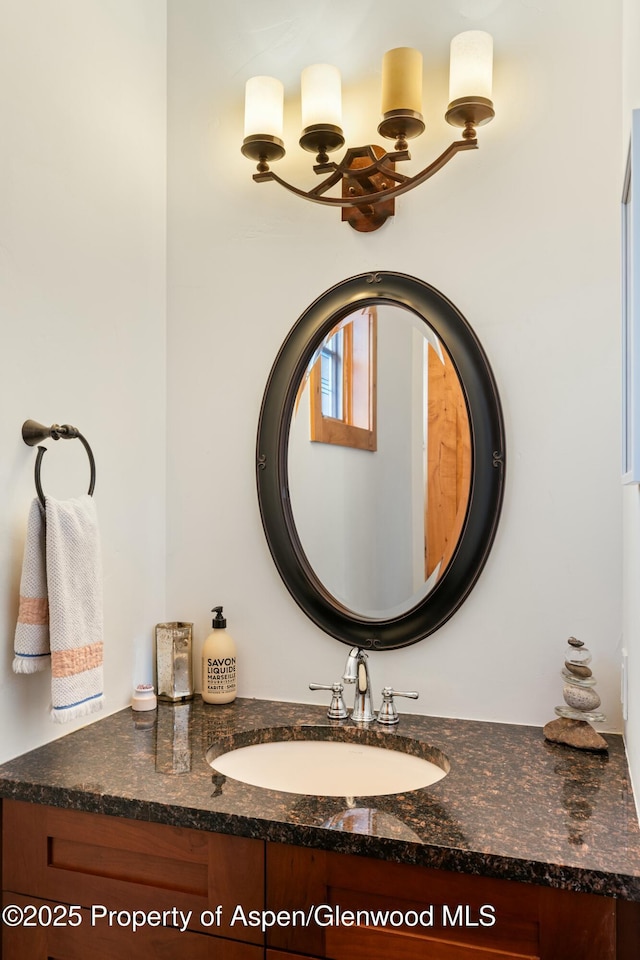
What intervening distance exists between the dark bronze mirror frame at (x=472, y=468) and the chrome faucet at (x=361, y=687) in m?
0.08

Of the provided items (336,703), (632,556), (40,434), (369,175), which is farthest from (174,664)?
(369,175)

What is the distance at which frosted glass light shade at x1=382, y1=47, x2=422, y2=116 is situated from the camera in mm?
1477

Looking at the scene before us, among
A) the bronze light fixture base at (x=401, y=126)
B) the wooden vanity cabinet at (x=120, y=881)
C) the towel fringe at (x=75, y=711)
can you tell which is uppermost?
the bronze light fixture base at (x=401, y=126)

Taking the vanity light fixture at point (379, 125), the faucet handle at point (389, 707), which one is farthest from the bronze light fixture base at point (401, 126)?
the faucet handle at point (389, 707)

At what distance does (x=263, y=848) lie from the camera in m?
1.06

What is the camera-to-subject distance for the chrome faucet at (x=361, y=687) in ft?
4.90

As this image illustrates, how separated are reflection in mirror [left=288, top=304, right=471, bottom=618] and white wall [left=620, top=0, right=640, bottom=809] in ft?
1.09

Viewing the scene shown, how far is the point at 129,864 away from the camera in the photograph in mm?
1143

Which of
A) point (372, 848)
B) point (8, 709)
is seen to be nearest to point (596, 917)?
point (372, 848)

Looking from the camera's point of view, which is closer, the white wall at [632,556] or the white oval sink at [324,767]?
the white wall at [632,556]

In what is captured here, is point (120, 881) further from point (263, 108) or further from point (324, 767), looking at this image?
point (263, 108)

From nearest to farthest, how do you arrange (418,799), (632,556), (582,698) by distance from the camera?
(418,799) → (632,556) → (582,698)

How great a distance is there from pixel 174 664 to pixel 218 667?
112 millimetres

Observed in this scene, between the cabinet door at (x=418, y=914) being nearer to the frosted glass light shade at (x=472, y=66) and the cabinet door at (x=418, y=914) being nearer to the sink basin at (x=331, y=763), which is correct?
the sink basin at (x=331, y=763)
